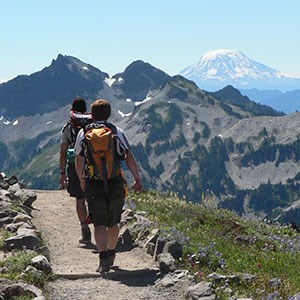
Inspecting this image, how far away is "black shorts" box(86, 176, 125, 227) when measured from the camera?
9320 millimetres

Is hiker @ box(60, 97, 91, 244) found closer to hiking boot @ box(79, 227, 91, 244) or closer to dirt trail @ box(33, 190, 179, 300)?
hiking boot @ box(79, 227, 91, 244)

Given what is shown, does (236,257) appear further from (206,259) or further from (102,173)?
(102,173)

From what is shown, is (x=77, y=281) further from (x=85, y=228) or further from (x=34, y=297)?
(x=85, y=228)

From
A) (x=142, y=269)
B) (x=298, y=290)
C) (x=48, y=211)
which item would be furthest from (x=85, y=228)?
(x=298, y=290)

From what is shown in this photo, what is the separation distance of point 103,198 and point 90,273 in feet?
4.69

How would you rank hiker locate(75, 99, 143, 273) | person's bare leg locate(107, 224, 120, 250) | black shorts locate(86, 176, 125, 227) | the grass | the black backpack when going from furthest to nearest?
1. the black backpack
2. person's bare leg locate(107, 224, 120, 250)
3. black shorts locate(86, 176, 125, 227)
4. hiker locate(75, 99, 143, 273)
5. the grass

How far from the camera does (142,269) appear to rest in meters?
9.81

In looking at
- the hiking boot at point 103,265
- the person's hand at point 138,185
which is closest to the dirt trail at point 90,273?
the hiking boot at point 103,265

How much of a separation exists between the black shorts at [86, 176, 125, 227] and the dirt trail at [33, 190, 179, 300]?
3.41ft

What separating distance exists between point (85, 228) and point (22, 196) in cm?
585

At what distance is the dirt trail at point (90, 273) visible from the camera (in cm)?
861

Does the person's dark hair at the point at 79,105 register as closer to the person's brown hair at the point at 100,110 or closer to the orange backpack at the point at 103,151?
the person's brown hair at the point at 100,110

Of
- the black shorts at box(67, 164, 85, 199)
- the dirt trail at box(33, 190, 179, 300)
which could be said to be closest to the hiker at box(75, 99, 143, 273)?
the dirt trail at box(33, 190, 179, 300)


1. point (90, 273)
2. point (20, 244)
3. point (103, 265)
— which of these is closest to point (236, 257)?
point (103, 265)
